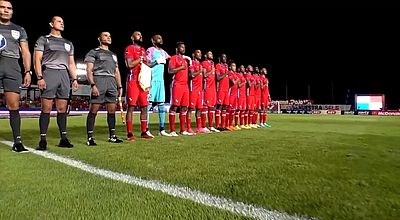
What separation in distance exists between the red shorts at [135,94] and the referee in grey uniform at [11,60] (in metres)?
1.81

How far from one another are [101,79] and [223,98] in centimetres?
373

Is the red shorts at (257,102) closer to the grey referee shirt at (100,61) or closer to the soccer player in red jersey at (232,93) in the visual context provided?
the soccer player in red jersey at (232,93)

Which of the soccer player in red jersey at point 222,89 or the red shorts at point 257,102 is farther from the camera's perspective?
the red shorts at point 257,102

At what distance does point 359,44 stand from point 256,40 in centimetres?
850

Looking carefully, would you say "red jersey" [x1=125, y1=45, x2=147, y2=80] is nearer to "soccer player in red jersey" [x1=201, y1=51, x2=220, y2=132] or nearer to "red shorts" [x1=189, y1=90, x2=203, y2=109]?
"red shorts" [x1=189, y1=90, x2=203, y2=109]

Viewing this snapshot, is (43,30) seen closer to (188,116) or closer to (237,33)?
(237,33)

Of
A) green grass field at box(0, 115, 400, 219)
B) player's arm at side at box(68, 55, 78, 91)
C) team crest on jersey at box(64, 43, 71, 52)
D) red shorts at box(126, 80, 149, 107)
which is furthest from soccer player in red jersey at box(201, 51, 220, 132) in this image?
green grass field at box(0, 115, 400, 219)

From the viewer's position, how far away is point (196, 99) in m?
7.30

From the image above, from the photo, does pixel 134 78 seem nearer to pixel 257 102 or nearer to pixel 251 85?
pixel 251 85

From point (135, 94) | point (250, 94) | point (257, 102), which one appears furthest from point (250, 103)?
point (135, 94)

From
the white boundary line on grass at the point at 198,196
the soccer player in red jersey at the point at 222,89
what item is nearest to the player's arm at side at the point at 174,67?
the soccer player in red jersey at the point at 222,89

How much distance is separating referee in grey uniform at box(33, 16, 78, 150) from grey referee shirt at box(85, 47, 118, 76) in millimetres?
504

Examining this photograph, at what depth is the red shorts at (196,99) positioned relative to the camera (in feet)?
23.6

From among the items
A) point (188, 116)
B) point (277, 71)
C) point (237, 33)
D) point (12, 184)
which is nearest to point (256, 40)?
point (237, 33)
